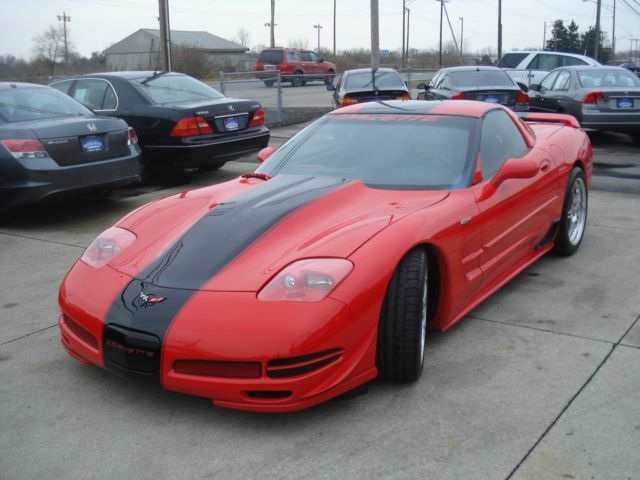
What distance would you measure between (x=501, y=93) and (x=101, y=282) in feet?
34.5

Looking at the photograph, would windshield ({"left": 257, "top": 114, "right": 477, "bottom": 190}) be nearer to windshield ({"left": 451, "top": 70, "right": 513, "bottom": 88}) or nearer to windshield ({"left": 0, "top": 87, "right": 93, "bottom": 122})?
windshield ({"left": 0, "top": 87, "right": 93, "bottom": 122})

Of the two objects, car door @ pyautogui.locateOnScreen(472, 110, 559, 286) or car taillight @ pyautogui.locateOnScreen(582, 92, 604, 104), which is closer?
car door @ pyautogui.locateOnScreen(472, 110, 559, 286)

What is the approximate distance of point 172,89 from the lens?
9.27 metres

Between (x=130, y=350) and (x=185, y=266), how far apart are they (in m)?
0.47

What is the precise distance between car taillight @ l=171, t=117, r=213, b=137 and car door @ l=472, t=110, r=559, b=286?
4.48 meters

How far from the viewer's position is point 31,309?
4.66 m

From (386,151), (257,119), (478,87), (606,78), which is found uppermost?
(606,78)

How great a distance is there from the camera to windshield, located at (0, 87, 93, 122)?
7.14 m

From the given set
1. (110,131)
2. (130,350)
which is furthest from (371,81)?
(130,350)

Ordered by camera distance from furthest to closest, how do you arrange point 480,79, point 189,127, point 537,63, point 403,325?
point 537,63 < point 480,79 < point 189,127 < point 403,325

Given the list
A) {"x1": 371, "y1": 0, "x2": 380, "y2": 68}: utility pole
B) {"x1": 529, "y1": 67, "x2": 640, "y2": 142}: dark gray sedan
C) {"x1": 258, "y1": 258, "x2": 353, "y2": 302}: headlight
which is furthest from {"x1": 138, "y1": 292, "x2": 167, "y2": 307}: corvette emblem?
{"x1": 371, "y1": 0, "x2": 380, "y2": 68}: utility pole

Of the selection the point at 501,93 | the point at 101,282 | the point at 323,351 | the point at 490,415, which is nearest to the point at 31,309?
the point at 101,282

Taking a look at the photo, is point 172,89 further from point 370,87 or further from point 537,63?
point 537,63

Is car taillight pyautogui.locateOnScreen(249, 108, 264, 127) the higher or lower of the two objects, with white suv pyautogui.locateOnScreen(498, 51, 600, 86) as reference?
lower
